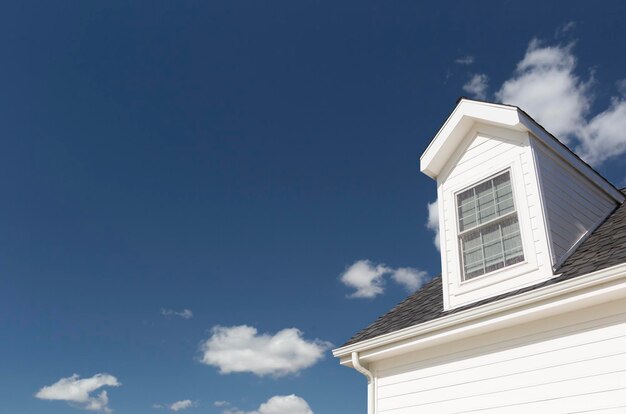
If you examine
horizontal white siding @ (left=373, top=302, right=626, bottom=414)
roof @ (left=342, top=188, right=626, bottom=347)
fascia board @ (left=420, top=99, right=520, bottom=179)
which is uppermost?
fascia board @ (left=420, top=99, right=520, bottom=179)

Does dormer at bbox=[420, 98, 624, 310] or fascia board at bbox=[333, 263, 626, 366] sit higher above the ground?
dormer at bbox=[420, 98, 624, 310]

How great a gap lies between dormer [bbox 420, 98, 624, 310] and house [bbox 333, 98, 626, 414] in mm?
17

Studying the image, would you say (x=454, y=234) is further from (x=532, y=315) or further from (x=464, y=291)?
(x=532, y=315)

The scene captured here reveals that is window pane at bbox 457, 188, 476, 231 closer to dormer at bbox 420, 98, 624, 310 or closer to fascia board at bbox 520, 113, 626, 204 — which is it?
dormer at bbox 420, 98, 624, 310

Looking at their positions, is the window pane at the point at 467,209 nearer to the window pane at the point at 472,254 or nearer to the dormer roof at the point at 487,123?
the window pane at the point at 472,254

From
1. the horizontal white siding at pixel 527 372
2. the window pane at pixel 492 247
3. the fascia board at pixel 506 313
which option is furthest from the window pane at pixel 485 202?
the horizontal white siding at pixel 527 372

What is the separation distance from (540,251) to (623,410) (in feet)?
6.73

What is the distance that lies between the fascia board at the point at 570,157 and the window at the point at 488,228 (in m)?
0.71

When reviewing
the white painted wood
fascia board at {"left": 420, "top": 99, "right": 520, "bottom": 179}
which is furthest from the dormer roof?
the white painted wood

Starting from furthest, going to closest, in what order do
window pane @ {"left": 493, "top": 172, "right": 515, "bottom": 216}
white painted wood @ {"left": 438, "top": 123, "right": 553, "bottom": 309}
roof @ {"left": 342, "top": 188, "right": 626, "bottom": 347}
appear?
1. window pane @ {"left": 493, "top": 172, "right": 515, "bottom": 216}
2. white painted wood @ {"left": 438, "top": 123, "right": 553, "bottom": 309}
3. roof @ {"left": 342, "top": 188, "right": 626, "bottom": 347}

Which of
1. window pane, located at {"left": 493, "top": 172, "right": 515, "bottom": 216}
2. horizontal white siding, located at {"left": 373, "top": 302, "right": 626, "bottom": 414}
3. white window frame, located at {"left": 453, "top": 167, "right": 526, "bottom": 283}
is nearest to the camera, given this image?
horizontal white siding, located at {"left": 373, "top": 302, "right": 626, "bottom": 414}

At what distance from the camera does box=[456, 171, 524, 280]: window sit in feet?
22.0

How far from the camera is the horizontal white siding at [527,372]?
499cm

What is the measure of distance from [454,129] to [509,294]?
281 centimetres
